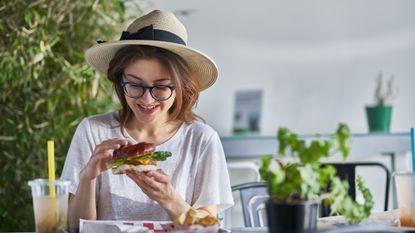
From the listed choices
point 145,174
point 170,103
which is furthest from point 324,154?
point 170,103

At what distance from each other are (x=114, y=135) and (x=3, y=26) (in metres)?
1.33

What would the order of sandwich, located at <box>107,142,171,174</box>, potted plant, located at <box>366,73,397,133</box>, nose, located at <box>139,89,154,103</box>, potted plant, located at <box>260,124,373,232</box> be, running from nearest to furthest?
potted plant, located at <box>260,124,373,232</box>, sandwich, located at <box>107,142,171,174</box>, nose, located at <box>139,89,154,103</box>, potted plant, located at <box>366,73,397,133</box>

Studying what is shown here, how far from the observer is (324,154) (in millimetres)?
1443

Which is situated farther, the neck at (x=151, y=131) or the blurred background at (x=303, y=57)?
the blurred background at (x=303, y=57)

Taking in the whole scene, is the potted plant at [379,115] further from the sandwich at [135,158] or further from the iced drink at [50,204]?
the iced drink at [50,204]

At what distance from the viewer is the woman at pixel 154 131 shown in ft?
7.25

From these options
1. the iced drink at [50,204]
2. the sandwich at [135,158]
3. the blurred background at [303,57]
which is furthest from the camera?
the blurred background at [303,57]

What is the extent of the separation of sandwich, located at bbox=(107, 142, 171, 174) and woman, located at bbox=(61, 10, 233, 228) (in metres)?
0.15

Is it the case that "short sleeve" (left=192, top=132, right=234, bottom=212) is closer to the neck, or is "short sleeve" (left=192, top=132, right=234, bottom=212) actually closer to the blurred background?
the neck

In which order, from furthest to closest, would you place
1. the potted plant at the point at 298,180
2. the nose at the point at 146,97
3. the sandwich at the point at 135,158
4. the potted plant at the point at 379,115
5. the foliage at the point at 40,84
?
the potted plant at the point at 379,115 < the foliage at the point at 40,84 < the nose at the point at 146,97 < the sandwich at the point at 135,158 < the potted plant at the point at 298,180

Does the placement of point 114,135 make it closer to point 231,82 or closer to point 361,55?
point 231,82

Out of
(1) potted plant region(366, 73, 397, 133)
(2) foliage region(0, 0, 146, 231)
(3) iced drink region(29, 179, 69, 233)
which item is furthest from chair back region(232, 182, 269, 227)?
(1) potted plant region(366, 73, 397, 133)

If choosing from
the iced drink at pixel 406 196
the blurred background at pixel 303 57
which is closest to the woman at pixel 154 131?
the iced drink at pixel 406 196

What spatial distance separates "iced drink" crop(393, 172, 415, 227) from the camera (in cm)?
187
